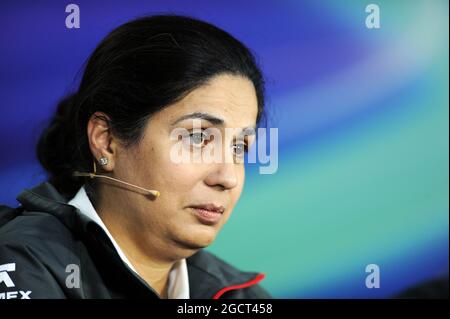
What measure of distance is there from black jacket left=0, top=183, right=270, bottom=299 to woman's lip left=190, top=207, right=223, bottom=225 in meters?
0.20

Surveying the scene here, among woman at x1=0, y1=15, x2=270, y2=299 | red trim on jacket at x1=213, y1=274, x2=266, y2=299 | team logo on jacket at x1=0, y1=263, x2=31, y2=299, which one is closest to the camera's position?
team logo on jacket at x1=0, y1=263, x2=31, y2=299

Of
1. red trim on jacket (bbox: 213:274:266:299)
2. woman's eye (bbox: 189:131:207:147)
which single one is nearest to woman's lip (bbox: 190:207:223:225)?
woman's eye (bbox: 189:131:207:147)

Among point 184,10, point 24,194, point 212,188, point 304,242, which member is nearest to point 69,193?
point 24,194

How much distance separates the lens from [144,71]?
61.3 inches

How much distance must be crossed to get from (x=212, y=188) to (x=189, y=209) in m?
0.08

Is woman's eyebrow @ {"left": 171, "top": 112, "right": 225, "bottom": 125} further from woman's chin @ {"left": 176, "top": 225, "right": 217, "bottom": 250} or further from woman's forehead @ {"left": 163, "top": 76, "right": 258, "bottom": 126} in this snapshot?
woman's chin @ {"left": 176, "top": 225, "right": 217, "bottom": 250}

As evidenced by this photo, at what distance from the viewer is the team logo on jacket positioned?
1341mm

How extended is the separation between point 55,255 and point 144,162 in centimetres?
30

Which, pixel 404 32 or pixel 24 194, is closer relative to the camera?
pixel 24 194

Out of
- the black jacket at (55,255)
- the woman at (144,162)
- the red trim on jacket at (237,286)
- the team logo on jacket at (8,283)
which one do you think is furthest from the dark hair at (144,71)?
the red trim on jacket at (237,286)

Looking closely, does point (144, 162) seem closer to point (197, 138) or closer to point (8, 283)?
point (197, 138)
